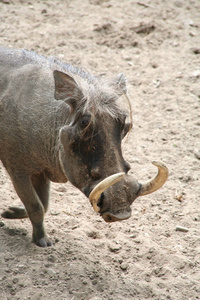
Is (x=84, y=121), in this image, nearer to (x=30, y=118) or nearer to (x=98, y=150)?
(x=98, y=150)

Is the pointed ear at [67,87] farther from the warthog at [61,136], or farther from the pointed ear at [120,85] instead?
the pointed ear at [120,85]

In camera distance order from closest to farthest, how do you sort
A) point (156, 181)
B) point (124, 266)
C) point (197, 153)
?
point (156, 181), point (124, 266), point (197, 153)

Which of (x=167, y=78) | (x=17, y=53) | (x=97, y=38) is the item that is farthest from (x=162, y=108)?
(x=17, y=53)

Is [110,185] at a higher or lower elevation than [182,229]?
higher

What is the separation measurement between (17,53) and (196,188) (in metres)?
2.25

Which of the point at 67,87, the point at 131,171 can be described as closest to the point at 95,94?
the point at 67,87

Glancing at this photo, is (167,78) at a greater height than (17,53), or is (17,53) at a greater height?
(17,53)

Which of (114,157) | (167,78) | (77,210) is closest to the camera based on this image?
(114,157)

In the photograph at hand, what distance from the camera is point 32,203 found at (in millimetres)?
3537

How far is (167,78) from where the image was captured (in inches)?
246

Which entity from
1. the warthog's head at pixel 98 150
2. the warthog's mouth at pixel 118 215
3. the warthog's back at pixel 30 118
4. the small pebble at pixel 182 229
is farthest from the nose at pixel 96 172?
the small pebble at pixel 182 229

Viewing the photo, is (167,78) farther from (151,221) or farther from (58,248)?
(58,248)

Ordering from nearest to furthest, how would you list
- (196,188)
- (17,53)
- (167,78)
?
(17,53) → (196,188) → (167,78)

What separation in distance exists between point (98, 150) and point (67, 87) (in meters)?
0.54
